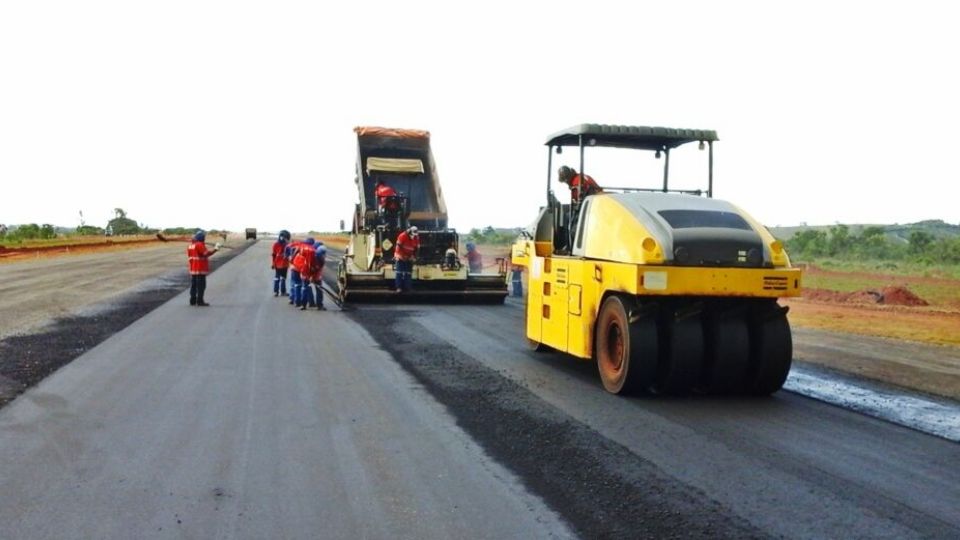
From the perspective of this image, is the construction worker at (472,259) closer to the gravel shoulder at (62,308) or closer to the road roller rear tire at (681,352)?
the gravel shoulder at (62,308)

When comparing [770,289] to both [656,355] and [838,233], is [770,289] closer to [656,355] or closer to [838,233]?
[656,355]

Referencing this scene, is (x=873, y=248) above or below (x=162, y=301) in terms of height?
above

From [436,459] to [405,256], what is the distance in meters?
13.7

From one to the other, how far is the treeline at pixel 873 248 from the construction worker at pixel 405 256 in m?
36.1

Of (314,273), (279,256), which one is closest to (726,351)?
(314,273)

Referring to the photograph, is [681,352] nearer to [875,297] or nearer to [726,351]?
A: [726,351]

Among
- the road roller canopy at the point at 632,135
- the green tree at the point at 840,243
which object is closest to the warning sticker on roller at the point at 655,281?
the road roller canopy at the point at 632,135

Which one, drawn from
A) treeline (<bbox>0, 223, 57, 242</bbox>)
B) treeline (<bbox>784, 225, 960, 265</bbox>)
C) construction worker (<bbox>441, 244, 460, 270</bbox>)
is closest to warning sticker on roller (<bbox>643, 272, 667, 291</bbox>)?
construction worker (<bbox>441, 244, 460, 270</bbox>)

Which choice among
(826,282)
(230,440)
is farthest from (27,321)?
(826,282)

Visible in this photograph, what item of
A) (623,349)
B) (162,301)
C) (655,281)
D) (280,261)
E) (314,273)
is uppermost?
(655,281)

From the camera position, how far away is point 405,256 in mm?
20000

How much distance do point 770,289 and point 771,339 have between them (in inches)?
22.2

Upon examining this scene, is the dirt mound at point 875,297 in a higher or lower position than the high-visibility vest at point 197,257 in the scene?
lower

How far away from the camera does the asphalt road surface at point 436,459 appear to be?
518 centimetres
